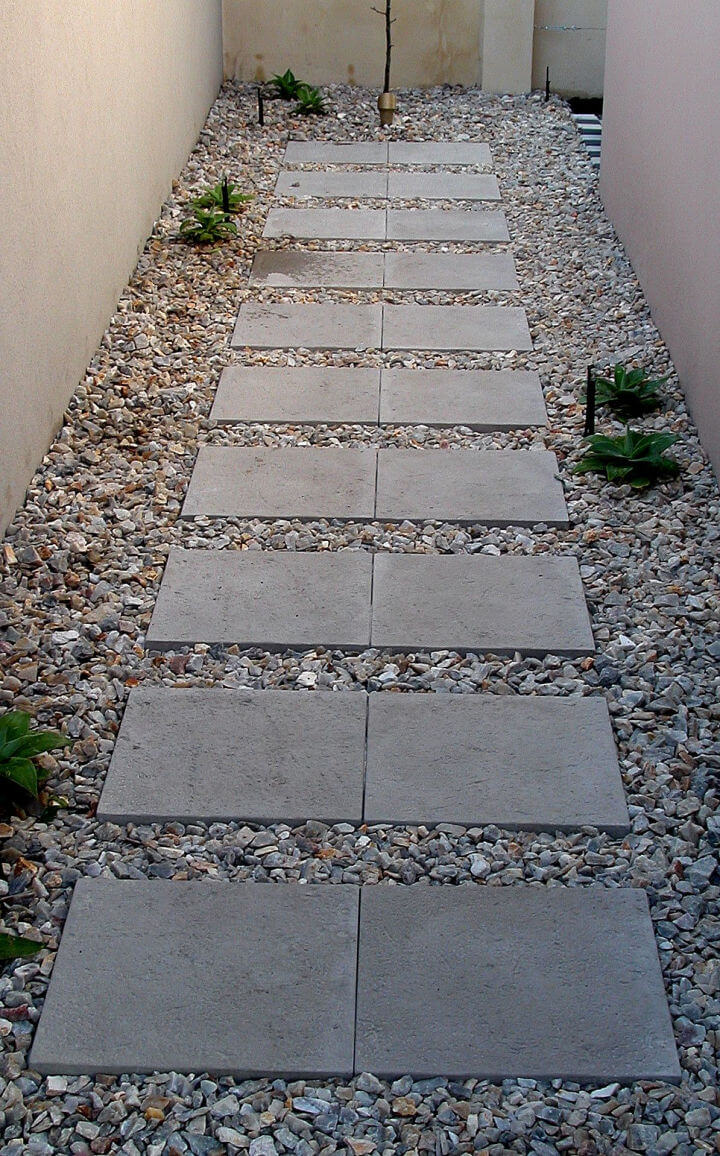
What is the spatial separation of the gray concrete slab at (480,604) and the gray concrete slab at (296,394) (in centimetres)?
108

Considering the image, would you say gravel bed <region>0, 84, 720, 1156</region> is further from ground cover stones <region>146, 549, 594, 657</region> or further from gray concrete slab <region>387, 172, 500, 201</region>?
gray concrete slab <region>387, 172, 500, 201</region>

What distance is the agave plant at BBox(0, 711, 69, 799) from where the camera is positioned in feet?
8.89

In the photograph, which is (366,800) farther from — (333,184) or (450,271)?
(333,184)

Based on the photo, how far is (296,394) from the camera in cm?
481

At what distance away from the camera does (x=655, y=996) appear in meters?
2.32

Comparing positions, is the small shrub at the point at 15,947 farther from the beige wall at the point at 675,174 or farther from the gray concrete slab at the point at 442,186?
the gray concrete slab at the point at 442,186

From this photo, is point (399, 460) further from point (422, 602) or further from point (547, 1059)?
point (547, 1059)

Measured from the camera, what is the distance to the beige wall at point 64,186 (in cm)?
402

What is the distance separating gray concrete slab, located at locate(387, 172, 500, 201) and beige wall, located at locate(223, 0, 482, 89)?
233cm

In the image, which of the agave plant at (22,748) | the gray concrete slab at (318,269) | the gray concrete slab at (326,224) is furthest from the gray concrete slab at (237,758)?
the gray concrete slab at (326,224)

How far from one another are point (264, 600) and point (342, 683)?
0.45 metres

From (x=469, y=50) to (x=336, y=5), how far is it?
1.03m

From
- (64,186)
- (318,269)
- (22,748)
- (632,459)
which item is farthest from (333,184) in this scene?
(22,748)

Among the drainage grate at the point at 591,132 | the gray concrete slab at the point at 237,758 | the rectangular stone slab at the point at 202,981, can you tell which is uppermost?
the drainage grate at the point at 591,132
